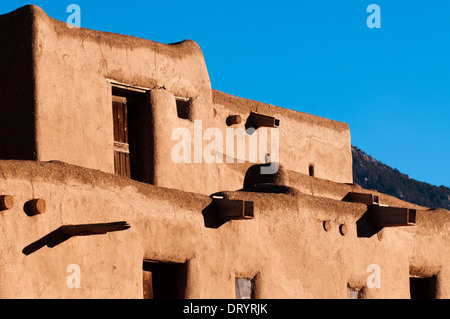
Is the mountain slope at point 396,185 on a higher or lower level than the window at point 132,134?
higher

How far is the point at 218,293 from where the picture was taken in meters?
11.9

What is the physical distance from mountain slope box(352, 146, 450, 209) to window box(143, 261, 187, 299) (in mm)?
39154

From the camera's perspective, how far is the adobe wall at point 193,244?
9.73m

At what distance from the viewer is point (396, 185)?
173 ft

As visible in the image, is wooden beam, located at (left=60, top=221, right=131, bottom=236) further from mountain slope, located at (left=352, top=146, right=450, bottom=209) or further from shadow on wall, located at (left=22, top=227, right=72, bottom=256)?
mountain slope, located at (left=352, top=146, right=450, bottom=209)

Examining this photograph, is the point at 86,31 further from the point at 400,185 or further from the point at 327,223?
the point at 400,185

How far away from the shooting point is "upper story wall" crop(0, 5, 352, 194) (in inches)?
527

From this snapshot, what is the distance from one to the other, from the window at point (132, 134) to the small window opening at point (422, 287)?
4.49 m

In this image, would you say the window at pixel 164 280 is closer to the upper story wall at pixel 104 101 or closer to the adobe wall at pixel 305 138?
the upper story wall at pixel 104 101

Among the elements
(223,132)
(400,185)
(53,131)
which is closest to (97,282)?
(53,131)

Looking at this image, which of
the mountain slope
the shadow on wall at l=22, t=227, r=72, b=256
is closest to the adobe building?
the shadow on wall at l=22, t=227, r=72, b=256

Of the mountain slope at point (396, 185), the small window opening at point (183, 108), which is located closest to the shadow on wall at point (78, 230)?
the small window opening at point (183, 108)

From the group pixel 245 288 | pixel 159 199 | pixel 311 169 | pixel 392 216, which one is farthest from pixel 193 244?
pixel 311 169

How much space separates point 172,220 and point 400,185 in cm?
4262
